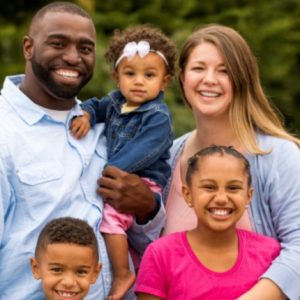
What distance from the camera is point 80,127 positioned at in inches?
200

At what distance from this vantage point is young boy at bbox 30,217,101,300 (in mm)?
4582

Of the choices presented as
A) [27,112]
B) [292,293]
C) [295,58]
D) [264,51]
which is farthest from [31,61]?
[295,58]

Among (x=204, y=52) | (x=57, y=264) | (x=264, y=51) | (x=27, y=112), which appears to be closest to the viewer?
(x=57, y=264)

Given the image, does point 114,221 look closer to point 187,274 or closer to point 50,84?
point 187,274

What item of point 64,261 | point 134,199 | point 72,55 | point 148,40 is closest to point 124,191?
point 134,199

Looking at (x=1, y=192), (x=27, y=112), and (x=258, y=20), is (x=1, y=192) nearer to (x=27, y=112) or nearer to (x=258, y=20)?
(x=27, y=112)

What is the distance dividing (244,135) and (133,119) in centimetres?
55

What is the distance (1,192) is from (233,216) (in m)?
1.05

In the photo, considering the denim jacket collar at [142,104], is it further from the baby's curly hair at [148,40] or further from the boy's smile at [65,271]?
the boy's smile at [65,271]

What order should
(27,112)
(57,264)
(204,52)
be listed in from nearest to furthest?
(57,264) → (27,112) → (204,52)

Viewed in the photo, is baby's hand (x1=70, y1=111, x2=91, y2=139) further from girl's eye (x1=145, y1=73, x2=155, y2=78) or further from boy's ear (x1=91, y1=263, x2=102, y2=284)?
boy's ear (x1=91, y1=263, x2=102, y2=284)

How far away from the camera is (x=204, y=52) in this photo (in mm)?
5250

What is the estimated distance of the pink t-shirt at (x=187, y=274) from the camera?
4766 millimetres

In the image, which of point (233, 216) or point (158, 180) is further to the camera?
point (158, 180)
